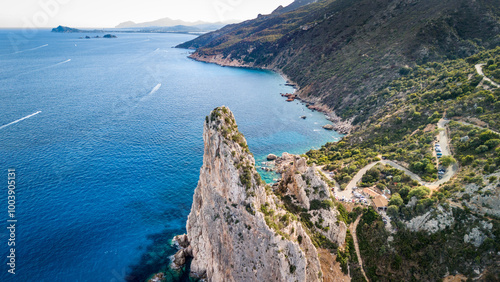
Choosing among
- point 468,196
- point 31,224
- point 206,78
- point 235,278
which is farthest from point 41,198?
point 206,78

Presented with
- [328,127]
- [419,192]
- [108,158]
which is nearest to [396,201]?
[419,192]

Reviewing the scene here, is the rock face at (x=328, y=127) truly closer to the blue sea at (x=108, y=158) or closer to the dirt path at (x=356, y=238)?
the blue sea at (x=108, y=158)

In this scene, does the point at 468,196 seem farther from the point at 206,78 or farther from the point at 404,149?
the point at 206,78

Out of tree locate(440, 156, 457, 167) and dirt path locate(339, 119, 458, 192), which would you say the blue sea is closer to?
dirt path locate(339, 119, 458, 192)

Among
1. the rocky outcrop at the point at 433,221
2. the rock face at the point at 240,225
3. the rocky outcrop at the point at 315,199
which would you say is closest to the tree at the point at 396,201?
the rocky outcrop at the point at 433,221

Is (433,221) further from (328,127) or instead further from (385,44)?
(385,44)

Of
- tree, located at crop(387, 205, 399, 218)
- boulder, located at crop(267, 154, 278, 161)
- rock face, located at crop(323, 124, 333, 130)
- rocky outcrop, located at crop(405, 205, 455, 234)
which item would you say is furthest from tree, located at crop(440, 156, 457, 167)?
rock face, located at crop(323, 124, 333, 130)

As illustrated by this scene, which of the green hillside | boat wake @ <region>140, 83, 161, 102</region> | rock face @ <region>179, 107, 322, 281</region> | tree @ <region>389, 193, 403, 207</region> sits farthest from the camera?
boat wake @ <region>140, 83, 161, 102</region>
